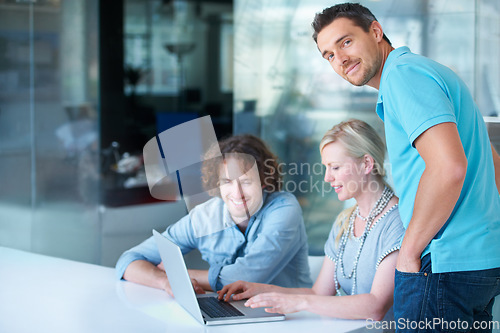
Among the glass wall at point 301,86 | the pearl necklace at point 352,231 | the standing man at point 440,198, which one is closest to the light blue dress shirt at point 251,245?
the pearl necklace at point 352,231

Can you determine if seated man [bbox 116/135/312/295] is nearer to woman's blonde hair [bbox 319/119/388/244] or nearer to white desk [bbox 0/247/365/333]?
white desk [bbox 0/247/365/333]

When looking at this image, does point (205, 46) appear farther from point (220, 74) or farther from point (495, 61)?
point (495, 61)

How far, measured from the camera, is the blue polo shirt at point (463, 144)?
128 centimetres

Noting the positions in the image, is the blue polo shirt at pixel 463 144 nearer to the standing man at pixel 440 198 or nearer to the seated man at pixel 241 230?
the standing man at pixel 440 198

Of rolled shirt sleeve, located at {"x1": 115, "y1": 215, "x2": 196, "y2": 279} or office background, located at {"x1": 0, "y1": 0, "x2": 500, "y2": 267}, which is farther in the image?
office background, located at {"x1": 0, "y1": 0, "x2": 500, "y2": 267}

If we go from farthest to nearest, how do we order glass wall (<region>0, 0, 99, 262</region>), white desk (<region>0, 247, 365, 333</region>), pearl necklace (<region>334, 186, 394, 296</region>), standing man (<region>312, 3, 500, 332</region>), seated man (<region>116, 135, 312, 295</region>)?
glass wall (<region>0, 0, 99, 262</region>)
seated man (<region>116, 135, 312, 295</region>)
pearl necklace (<region>334, 186, 394, 296</region>)
white desk (<region>0, 247, 365, 333</region>)
standing man (<region>312, 3, 500, 332</region>)

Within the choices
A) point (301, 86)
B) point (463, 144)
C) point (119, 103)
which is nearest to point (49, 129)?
point (119, 103)

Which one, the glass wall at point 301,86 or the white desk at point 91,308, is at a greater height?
the glass wall at point 301,86

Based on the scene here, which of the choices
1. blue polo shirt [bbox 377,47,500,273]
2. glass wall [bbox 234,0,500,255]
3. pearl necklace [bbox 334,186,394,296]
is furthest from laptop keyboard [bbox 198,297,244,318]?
glass wall [bbox 234,0,500,255]

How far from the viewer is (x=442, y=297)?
132 cm

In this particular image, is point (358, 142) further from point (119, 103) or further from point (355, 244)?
point (119, 103)

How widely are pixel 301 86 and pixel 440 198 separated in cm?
222

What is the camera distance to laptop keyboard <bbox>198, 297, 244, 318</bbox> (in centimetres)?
157

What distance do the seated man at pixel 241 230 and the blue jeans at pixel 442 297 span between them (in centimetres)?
73
